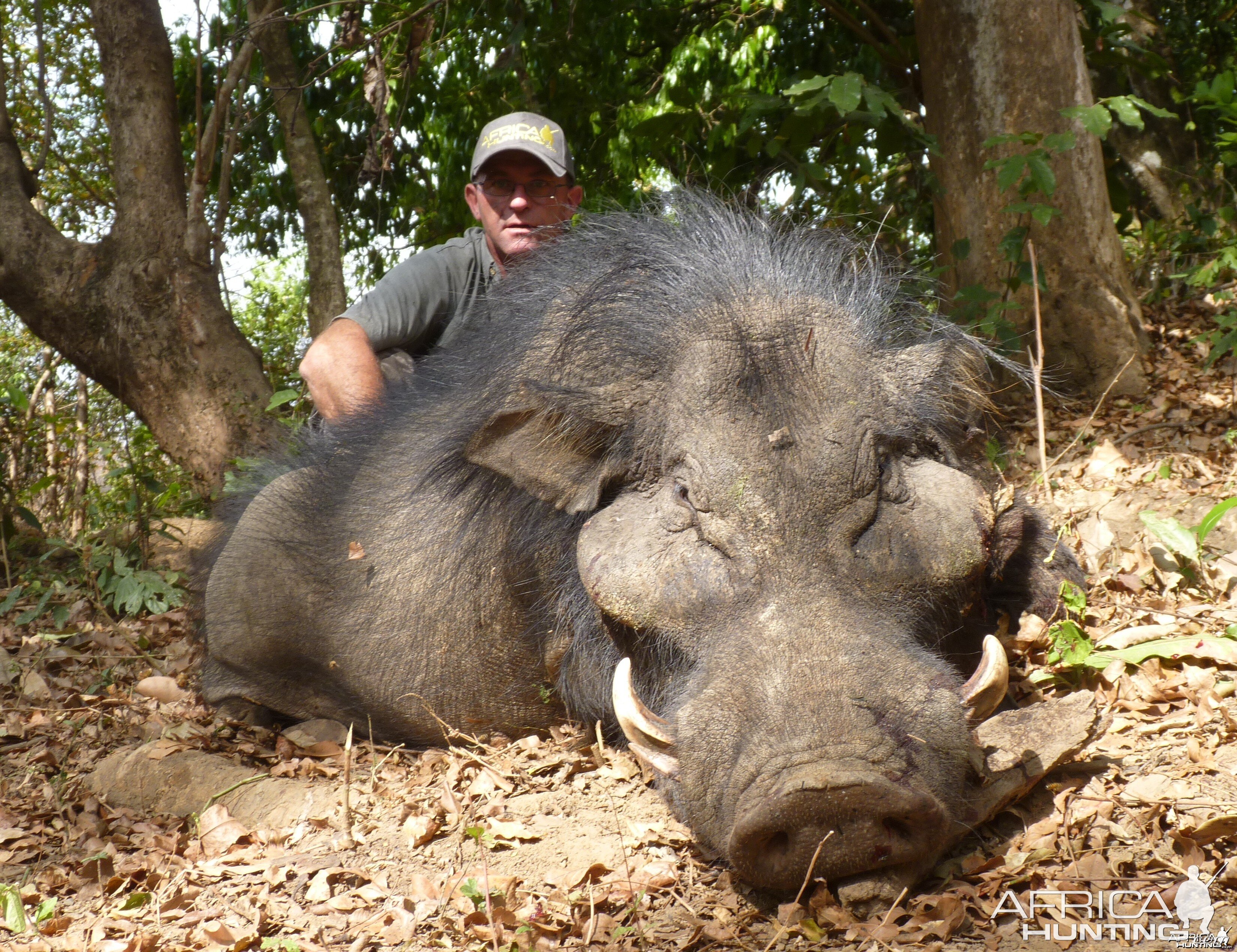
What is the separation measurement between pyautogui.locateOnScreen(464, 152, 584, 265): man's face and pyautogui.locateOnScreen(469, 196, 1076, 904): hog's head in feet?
5.56

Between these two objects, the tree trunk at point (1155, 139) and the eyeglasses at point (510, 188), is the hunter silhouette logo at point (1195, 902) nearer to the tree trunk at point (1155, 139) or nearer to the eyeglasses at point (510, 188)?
the eyeglasses at point (510, 188)

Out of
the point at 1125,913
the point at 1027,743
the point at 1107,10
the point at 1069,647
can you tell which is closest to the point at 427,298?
the point at 1069,647

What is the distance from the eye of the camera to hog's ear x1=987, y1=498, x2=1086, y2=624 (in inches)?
137

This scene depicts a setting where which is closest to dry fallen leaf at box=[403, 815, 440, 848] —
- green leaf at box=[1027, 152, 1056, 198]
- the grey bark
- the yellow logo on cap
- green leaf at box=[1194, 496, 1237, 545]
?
green leaf at box=[1194, 496, 1237, 545]

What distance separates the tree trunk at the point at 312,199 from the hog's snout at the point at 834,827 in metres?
5.96

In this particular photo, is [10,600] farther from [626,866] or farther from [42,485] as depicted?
[626,866]

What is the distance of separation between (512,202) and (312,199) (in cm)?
315

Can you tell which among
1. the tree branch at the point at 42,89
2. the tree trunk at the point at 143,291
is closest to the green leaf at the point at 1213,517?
the tree trunk at the point at 143,291

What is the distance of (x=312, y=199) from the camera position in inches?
297

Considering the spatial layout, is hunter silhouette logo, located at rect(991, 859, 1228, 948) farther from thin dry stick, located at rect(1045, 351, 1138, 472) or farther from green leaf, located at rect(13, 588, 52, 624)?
green leaf, located at rect(13, 588, 52, 624)

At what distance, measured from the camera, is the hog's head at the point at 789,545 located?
2.18 metres

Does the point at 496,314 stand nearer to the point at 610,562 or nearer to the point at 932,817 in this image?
the point at 610,562

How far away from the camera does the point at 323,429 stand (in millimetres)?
4238

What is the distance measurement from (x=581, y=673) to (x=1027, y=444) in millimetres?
3223
